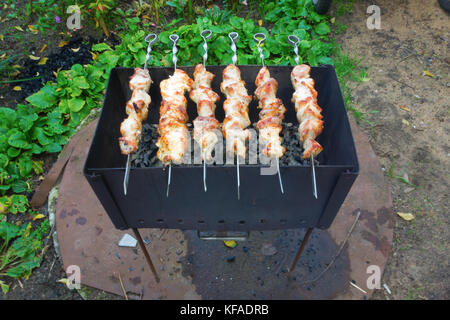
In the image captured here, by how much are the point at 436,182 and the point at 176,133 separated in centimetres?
276

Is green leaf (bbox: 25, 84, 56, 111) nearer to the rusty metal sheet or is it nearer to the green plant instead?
the rusty metal sheet

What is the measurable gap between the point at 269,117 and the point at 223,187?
66 centimetres

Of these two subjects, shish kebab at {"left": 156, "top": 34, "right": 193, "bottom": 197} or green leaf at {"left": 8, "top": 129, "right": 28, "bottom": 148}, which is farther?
green leaf at {"left": 8, "top": 129, "right": 28, "bottom": 148}

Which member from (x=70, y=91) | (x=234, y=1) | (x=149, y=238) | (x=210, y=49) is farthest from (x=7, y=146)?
(x=234, y=1)

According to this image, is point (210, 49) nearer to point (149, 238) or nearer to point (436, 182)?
point (149, 238)

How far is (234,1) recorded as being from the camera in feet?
15.5

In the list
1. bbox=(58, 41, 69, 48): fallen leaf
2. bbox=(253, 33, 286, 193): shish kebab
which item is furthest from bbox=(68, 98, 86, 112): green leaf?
bbox=(253, 33, 286, 193): shish kebab

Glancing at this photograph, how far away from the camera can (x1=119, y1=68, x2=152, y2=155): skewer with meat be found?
197 centimetres

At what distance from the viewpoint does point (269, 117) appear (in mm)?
2117

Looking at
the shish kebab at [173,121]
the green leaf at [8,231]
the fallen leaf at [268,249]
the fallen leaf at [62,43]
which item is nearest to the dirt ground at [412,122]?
the fallen leaf at [268,249]

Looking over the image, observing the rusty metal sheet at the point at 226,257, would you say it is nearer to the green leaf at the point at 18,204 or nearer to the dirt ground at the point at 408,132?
the dirt ground at the point at 408,132

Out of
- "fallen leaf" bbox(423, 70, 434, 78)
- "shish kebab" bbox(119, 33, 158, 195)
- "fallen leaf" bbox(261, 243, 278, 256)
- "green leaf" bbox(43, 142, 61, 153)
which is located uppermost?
"shish kebab" bbox(119, 33, 158, 195)

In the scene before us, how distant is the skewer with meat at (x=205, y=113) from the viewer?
1936mm

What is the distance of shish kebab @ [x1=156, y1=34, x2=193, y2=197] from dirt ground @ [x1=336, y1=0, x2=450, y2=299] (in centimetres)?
200
